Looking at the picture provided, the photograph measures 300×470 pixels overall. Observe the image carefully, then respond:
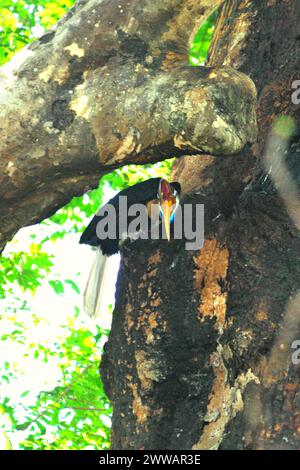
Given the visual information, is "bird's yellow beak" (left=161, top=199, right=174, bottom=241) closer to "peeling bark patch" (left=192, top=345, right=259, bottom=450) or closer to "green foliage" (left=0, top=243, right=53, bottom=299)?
"peeling bark patch" (left=192, top=345, right=259, bottom=450)

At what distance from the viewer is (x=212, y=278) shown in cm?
370

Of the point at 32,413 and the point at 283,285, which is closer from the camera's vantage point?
the point at 283,285

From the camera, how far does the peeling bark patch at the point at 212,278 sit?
3.63 meters

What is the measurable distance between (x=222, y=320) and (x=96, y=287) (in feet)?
7.46

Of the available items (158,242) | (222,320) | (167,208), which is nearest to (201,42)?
(167,208)

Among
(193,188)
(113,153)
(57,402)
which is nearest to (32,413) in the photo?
(57,402)

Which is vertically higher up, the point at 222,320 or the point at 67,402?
the point at 222,320

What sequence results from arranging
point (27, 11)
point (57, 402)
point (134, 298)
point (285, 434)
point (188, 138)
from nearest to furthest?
1. point (285, 434)
2. point (188, 138)
3. point (134, 298)
4. point (57, 402)
5. point (27, 11)

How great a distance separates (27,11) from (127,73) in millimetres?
4629

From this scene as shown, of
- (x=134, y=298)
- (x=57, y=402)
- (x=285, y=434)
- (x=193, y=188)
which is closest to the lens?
(x=285, y=434)

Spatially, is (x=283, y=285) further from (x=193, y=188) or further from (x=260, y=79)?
(x=260, y=79)

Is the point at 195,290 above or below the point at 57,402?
above

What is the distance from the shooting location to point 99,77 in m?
3.60

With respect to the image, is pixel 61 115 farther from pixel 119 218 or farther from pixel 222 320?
pixel 119 218
